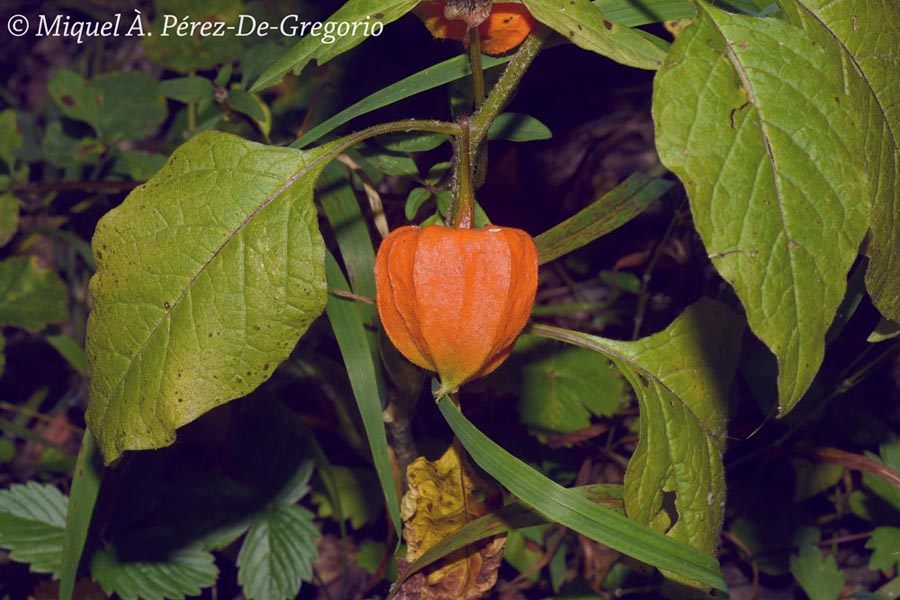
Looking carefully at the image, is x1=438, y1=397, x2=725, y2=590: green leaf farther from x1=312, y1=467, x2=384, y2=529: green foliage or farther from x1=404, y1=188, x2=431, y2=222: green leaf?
x1=312, y1=467, x2=384, y2=529: green foliage

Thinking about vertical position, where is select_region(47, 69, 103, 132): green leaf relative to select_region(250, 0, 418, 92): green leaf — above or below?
below

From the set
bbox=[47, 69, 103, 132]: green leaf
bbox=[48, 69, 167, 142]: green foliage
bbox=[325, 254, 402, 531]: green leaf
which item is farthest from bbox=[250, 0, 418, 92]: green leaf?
bbox=[47, 69, 103, 132]: green leaf

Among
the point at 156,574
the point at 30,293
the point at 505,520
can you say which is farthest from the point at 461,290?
the point at 30,293

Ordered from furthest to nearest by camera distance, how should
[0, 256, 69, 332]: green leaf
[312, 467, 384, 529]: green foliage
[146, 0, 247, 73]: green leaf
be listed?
[0, 256, 69, 332]: green leaf, [146, 0, 247, 73]: green leaf, [312, 467, 384, 529]: green foliage

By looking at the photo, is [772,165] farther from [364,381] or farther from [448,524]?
[448,524]

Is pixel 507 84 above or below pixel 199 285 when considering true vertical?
above

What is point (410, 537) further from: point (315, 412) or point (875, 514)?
point (875, 514)
